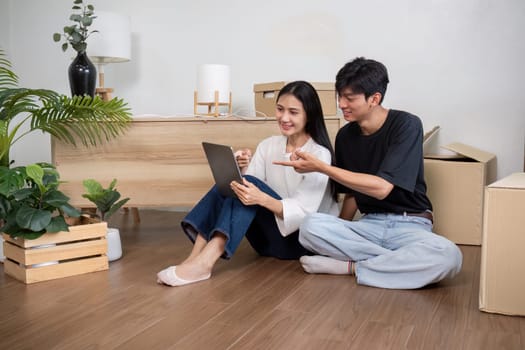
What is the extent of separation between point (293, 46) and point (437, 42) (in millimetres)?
862

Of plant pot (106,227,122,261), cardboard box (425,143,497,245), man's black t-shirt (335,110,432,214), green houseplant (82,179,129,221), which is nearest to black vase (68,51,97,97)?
green houseplant (82,179,129,221)

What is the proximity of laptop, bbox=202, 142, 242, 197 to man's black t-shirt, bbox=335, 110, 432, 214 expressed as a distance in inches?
19.3

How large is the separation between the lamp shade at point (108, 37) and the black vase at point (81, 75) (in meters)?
0.38

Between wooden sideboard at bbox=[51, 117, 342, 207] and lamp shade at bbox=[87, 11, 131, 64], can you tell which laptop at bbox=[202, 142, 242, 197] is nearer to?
wooden sideboard at bbox=[51, 117, 342, 207]

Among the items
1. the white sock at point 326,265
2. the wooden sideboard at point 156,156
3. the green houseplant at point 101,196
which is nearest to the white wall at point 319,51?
the wooden sideboard at point 156,156

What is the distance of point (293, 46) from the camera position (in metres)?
3.64

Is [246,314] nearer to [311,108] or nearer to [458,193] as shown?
[311,108]

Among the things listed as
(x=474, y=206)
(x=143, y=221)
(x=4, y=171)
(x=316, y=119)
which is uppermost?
(x=316, y=119)

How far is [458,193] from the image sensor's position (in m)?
2.88

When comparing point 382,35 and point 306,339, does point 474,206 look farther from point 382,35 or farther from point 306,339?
point 306,339

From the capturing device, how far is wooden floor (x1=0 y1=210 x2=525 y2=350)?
63.4 inches

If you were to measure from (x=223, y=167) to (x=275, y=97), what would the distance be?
99 centimetres

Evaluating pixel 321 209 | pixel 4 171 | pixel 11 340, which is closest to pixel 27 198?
pixel 4 171

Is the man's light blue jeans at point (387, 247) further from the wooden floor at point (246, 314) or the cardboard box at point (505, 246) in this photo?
the cardboard box at point (505, 246)
